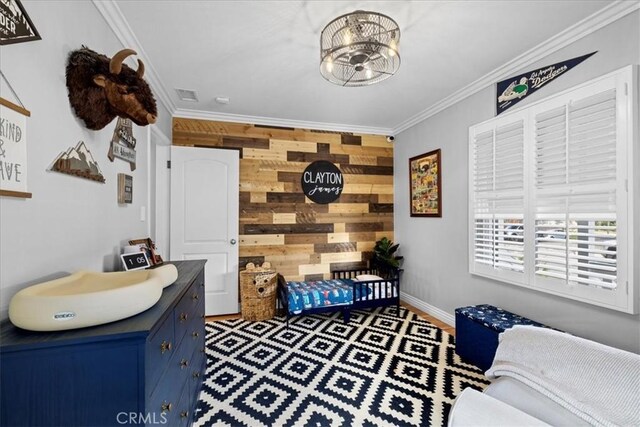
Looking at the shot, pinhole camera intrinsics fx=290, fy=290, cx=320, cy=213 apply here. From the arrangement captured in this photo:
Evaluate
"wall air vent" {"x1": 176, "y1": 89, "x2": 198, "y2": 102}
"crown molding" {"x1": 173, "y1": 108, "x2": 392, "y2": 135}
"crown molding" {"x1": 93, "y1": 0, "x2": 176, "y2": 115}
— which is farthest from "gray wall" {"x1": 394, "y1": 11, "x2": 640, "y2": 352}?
"crown molding" {"x1": 93, "y1": 0, "x2": 176, "y2": 115}

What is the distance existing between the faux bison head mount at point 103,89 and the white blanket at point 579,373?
2218 millimetres

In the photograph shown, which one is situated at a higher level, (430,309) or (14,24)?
(14,24)

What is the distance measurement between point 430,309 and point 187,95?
3.79 metres

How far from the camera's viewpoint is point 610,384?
1.02 meters

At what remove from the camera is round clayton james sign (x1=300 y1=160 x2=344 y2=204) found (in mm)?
4098

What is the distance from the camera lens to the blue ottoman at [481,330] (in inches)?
87.3

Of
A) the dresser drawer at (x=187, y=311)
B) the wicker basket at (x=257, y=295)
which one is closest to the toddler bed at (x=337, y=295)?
the wicker basket at (x=257, y=295)

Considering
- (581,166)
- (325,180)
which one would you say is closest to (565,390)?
(581,166)

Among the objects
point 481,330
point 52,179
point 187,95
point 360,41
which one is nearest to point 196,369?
point 52,179

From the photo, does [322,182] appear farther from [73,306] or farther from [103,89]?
[73,306]

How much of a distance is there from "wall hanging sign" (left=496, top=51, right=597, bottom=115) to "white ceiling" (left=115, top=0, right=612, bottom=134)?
0.67 feet

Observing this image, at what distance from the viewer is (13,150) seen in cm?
100

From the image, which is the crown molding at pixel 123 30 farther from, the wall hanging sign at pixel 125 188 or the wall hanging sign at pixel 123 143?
the wall hanging sign at pixel 125 188

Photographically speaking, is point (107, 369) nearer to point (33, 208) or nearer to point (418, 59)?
point (33, 208)
